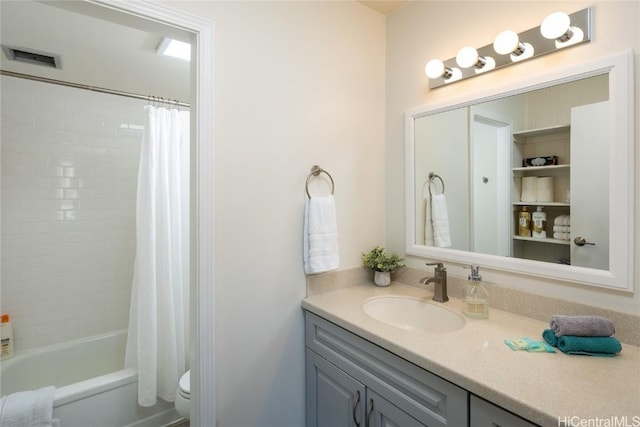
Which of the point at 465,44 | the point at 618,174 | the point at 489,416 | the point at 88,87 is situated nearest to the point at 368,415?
the point at 489,416

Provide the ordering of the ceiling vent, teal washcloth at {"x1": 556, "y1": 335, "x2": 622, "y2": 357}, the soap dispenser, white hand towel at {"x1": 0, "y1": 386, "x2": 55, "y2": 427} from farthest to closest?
the ceiling vent
white hand towel at {"x1": 0, "y1": 386, "x2": 55, "y2": 427}
the soap dispenser
teal washcloth at {"x1": 556, "y1": 335, "x2": 622, "y2": 357}

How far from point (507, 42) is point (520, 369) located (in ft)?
3.80

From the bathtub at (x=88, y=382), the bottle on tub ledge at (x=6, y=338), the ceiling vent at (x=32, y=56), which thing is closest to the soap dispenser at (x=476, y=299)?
the bathtub at (x=88, y=382)

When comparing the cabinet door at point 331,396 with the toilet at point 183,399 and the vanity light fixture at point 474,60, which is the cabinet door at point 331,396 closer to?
the toilet at point 183,399

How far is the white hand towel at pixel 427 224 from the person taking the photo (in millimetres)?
1577

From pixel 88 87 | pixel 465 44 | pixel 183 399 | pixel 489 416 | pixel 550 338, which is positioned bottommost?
pixel 183 399

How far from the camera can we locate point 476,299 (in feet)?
4.01

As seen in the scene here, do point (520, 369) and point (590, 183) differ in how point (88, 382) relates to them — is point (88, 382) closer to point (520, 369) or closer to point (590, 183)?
point (520, 369)

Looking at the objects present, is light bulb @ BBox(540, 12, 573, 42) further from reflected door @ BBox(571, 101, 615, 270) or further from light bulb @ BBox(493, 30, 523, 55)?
reflected door @ BBox(571, 101, 615, 270)

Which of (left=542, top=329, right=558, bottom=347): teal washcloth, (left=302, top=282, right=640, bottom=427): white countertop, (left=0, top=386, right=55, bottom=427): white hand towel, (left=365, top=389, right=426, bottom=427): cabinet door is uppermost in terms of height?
(left=542, top=329, right=558, bottom=347): teal washcloth

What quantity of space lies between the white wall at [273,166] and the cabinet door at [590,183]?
3.02 ft

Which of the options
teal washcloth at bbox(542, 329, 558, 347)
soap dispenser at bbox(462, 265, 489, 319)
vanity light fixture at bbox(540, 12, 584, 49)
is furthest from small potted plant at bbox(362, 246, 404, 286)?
vanity light fixture at bbox(540, 12, 584, 49)

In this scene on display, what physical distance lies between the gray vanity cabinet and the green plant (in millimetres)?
449

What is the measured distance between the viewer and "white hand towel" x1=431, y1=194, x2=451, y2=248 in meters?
1.52
